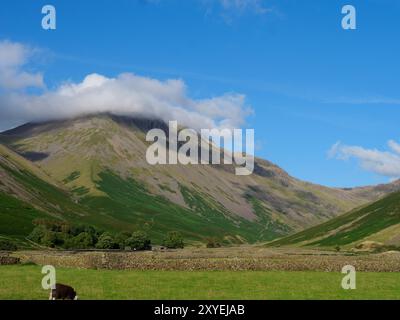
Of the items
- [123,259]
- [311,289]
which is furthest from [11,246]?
[311,289]

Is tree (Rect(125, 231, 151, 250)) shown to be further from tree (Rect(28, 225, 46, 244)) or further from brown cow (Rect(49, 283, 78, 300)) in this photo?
brown cow (Rect(49, 283, 78, 300))

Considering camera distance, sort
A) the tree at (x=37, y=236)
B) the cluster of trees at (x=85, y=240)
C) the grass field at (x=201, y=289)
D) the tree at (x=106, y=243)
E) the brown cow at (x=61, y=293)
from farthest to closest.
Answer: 1. the tree at (x=37, y=236)
2. the tree at (x=106, y=243)
3. the cluster of trees at (x=85, y=240)
4. the grass field at (x=201, y=289)
5. the brown cow at (x=61, y=293)

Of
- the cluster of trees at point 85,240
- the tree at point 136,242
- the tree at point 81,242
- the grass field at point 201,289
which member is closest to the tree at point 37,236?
the cluster of trees at point 85,240

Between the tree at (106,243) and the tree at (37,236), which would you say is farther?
the tree at (37,236)

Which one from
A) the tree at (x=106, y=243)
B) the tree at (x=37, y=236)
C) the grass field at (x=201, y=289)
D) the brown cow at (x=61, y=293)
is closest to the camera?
the brown cow at (x=61, y=293)

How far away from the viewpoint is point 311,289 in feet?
167

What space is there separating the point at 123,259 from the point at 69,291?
156 ft

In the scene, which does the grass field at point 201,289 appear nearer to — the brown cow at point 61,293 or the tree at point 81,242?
the brown cow at point 61,293

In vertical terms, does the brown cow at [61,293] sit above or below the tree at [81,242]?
below

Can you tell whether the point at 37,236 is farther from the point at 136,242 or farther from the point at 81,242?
the point at 136,242

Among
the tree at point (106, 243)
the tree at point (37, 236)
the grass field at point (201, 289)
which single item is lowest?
the grass field at point (201, 289)
